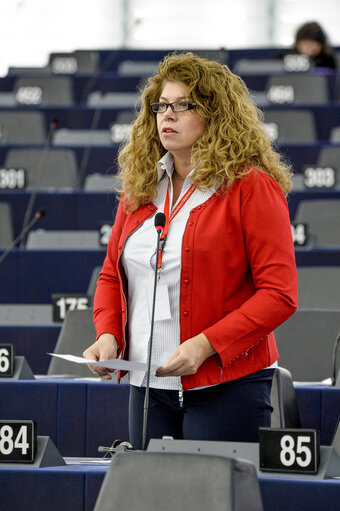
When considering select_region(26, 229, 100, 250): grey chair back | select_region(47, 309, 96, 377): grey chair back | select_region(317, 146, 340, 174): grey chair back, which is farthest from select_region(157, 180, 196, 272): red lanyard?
select_region(317, 146, 340, 174): grey chair back

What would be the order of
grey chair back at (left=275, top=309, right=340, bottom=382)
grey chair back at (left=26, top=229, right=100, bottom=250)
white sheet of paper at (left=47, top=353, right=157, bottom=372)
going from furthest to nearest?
grey chair back at (left=26, top=229, right=100, bottom=250) → grey chair back at (left=275, top=309, right=340, bottom=382) → white sheet of paper at (left=47, top=353, right=157, bottom=372)

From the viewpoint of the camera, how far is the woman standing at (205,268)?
1688 mm

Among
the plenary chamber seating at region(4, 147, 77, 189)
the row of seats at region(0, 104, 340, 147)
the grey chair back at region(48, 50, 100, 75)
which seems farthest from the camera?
the grey chair back at region(48, 50, 100, 75)

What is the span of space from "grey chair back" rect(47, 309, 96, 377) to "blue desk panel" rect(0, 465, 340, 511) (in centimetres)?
109

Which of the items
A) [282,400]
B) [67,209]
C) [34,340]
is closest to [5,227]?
[67,209]

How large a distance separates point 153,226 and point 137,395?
0.29 metres

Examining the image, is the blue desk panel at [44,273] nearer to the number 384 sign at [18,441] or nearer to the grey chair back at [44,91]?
the number 384 sign at [18,441]

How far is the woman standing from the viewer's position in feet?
5.54

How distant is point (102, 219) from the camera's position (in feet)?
15.0

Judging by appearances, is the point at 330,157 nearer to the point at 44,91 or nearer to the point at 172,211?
the point at 44,91

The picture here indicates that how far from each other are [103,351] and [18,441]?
32 cm

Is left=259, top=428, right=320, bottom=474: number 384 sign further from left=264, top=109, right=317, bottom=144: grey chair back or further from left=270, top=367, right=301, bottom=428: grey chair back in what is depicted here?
left=264, top=109, right=317, bottom=144: grey chair back

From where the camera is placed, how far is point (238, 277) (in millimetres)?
1723

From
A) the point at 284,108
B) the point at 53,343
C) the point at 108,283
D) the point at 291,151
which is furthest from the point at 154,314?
the point at 284,108
